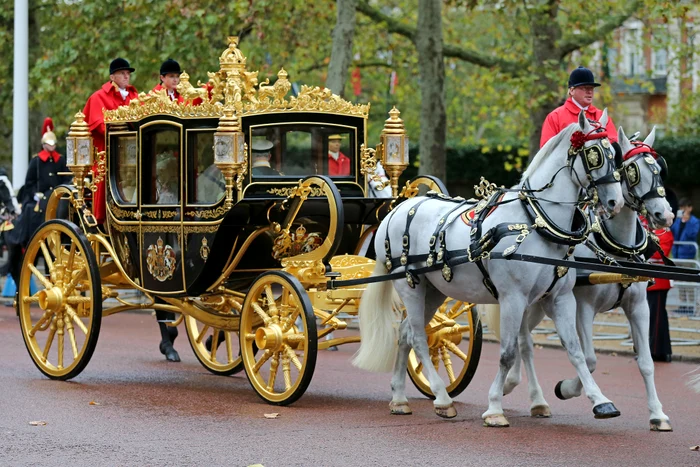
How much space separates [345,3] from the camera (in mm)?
17000

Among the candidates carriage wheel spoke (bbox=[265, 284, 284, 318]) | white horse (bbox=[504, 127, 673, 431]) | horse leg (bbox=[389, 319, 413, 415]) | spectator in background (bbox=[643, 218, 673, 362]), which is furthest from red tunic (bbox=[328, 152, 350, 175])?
spectator in background (bbox=[643, 218, 673, 362])

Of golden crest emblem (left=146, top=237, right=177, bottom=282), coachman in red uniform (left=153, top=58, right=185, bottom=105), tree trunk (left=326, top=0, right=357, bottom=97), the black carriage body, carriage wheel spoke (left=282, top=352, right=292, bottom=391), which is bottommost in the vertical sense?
carriage wheel spoke (left=282, top=352, right=292, bottom=391)

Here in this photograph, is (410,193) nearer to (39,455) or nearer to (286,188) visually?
(286,188)

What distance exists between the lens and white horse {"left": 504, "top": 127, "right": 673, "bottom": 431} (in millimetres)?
8109

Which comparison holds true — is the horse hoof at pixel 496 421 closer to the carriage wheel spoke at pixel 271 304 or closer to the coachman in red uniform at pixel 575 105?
the carriage wheel spoke at pixel 271 304

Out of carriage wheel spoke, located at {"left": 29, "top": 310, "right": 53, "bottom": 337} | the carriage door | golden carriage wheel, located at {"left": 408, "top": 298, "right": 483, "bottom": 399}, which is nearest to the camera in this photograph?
golden carriage wheel, located at {"left": 408, "top": 298, "right": 483, "bottom": 399}

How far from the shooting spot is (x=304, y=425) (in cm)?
826

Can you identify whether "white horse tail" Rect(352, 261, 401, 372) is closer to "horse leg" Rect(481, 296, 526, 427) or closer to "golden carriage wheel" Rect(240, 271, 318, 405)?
"golden carriage wheel" Rect(240, 271, 318, 405)

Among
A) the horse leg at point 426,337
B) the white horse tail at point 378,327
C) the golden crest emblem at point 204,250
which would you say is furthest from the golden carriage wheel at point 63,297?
the horse leg at point 426,337

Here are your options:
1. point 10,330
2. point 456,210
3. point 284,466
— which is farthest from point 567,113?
point 10,330

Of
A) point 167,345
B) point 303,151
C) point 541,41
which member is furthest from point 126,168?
point 541,41

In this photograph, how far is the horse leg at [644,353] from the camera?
8.16 m

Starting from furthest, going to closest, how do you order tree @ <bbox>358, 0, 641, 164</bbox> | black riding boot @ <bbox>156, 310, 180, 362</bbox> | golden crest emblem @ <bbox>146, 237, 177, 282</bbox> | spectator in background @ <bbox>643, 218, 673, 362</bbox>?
tree @ <bbox>358, 0, 641, 164</bbox>
spectator in background @ <bbox>643, 218, 673, 362</bbox>
black riding boot @ <bbox>156, 310, 180, 362</bbox>
golden crest emblem @ <bbox>146, 237, 177, 282</bbox>

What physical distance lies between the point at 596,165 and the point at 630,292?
1.08m
